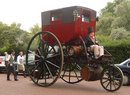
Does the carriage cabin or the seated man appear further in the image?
the carriage cabin

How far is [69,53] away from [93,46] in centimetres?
122

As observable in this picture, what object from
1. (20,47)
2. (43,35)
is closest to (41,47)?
(43,35)

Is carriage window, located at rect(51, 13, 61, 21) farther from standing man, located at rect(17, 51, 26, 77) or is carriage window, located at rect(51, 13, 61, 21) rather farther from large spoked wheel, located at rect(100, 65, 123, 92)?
standing man, located at rect(17, 51, 26, 77)

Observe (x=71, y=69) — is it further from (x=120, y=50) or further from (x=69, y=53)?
(x=120, y=50)

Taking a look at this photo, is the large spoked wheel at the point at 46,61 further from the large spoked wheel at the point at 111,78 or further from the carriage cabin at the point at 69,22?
the large spoked wheel at the point at 111,78

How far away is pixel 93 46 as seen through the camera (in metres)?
16.3

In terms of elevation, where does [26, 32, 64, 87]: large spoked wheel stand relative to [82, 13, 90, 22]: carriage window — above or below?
below

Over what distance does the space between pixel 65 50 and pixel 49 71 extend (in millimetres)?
1085

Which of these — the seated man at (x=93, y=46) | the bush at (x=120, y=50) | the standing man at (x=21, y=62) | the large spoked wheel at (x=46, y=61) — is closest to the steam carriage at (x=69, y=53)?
the large spoked wheel at (x=46, y=61)

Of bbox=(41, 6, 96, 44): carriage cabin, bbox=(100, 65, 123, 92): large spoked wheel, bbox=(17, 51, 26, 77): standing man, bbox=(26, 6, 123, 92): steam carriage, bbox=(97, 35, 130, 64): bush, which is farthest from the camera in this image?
bbox=(97, 35, 130, 64): bush

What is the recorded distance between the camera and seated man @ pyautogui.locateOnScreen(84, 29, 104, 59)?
1614 centimetres

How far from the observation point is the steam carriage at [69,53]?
53.0 ft

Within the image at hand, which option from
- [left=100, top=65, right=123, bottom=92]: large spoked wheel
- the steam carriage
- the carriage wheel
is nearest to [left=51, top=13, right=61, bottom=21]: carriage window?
the steam carriage

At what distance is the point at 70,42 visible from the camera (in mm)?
17203
